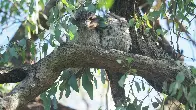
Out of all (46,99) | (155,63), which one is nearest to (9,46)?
(46,99)

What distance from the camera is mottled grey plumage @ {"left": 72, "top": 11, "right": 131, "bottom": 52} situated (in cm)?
229

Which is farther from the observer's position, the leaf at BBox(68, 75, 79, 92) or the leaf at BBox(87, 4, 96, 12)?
the leaf at BBox(68, 75, 79, 92)

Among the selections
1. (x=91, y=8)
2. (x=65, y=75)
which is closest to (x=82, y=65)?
(x=65, y=75)

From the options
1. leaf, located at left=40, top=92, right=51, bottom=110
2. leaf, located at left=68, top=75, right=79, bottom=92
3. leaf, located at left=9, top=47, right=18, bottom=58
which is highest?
leaf, located at left=9, top=47, right=18, bottom=58

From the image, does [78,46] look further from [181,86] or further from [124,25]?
[181,86]

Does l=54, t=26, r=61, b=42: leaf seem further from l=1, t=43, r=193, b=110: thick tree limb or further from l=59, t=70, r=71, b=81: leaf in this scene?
l=59, t=70, r=71, b=81: leaf

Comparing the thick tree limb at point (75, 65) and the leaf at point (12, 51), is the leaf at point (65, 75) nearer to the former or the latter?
the thick tree limb at point (75, 65)

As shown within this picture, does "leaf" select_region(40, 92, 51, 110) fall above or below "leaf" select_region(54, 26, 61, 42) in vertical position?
below

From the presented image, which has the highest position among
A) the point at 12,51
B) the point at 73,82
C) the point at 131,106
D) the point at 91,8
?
the point at 91,8

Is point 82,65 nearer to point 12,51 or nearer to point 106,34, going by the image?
point 106,34

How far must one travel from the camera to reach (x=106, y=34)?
7.73ft

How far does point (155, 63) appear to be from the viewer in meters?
2.26

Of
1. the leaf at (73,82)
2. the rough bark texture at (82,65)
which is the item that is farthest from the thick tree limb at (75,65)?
the leaf at (73,82)

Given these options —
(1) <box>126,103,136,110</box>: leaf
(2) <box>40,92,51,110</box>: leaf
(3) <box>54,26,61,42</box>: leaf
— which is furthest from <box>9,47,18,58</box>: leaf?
(1) <box>126,103,136,110</box>: leaf
